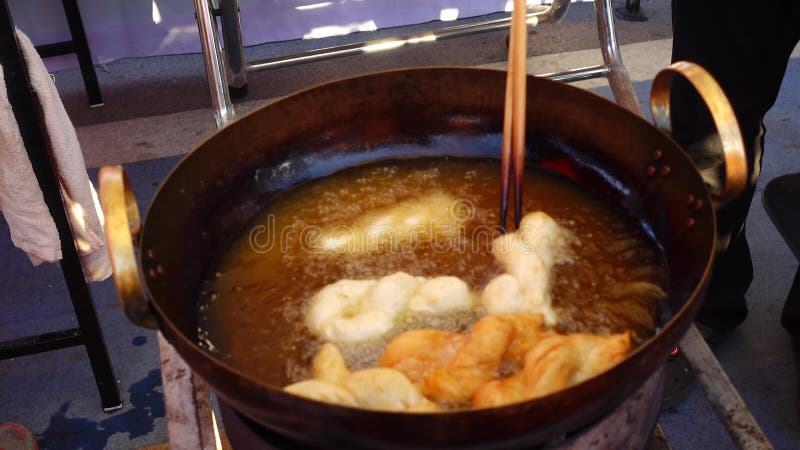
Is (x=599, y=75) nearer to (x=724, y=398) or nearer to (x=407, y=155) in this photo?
(x=407, y=155)

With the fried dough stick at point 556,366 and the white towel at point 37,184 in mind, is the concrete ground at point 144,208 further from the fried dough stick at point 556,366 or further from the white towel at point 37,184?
the fried dough stick at point 556,366

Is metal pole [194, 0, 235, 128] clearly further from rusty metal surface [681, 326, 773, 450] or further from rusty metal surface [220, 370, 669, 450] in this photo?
rusty metal surface [681, 326, 773, 450]

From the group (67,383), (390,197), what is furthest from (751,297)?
(67,383)

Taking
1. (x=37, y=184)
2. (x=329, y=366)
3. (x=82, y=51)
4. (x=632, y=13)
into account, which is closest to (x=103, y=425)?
(x=37, y=184)

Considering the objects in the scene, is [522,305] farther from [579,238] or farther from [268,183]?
[268,183]

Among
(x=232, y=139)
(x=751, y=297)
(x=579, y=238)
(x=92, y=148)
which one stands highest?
(x=232, y=139)

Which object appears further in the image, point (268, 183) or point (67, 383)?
point (67, 383)
